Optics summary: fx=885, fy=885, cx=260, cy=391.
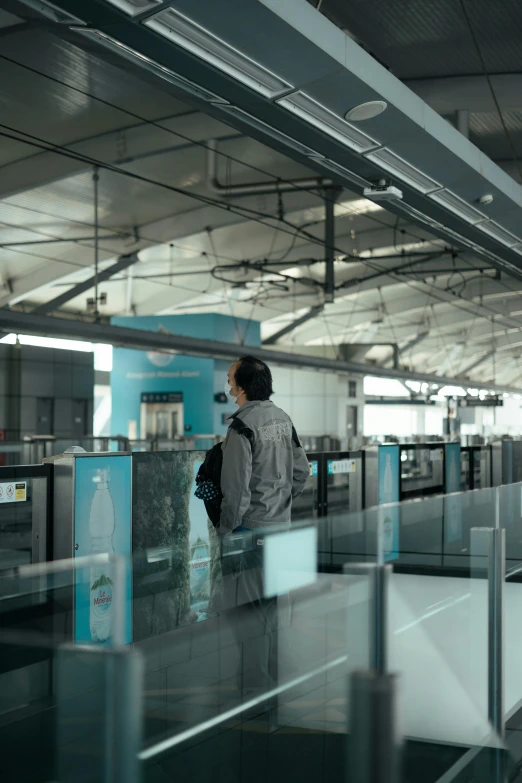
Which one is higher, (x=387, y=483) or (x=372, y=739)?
(x=387, y=483)

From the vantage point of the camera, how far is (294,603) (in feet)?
8.89

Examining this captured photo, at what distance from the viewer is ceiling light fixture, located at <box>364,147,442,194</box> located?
6.85 metres

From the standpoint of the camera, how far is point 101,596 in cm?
234

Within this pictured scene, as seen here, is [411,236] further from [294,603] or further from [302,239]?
[294,603]

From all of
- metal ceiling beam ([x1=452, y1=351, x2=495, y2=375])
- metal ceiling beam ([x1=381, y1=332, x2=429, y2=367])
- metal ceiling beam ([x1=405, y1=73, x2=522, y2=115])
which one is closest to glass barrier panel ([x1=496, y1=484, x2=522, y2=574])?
metal ceiling beam ([x1=405, y1=73, x2=522, y2=115])

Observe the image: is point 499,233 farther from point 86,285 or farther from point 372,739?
point 372,739

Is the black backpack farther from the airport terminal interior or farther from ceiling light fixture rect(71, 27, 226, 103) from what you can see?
ceiling light fixture rect(71, 27, 226, 103)

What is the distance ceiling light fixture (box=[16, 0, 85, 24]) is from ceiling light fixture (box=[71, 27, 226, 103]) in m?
0.12

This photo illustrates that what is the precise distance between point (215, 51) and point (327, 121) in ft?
4.51

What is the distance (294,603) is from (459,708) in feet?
4.63

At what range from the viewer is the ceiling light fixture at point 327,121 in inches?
223

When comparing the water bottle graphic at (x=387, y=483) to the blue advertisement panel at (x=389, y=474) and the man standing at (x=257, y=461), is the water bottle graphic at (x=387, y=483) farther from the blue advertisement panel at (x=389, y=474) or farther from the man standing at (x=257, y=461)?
the man standing at (x=257, y=461)

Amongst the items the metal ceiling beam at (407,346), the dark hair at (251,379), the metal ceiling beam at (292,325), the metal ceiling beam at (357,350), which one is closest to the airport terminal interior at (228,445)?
the dark hair at (251,379)

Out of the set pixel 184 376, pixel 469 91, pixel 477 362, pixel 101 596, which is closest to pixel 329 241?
pixel 184 376
